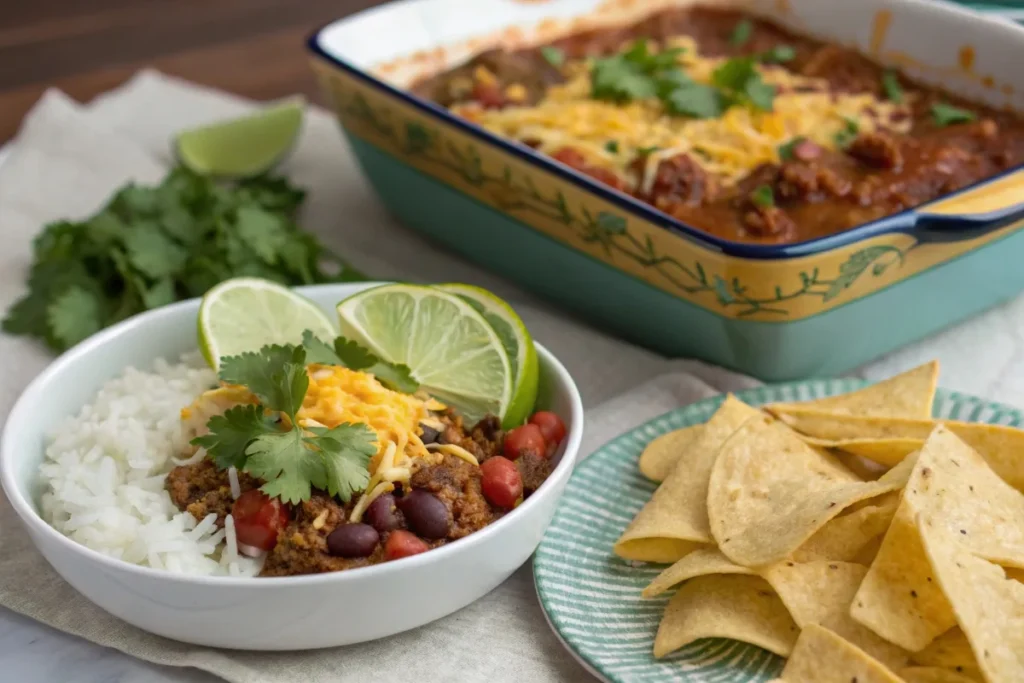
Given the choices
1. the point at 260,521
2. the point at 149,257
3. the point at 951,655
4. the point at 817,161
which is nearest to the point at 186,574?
the point at 260,521

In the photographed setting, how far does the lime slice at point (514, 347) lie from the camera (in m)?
2.49

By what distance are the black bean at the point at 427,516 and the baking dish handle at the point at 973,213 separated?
1.22 meters

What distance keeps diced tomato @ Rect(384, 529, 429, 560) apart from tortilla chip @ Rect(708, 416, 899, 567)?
1.73ft

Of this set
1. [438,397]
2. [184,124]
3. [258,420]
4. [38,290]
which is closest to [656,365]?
[438,397]

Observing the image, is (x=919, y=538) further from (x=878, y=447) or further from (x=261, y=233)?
(x=261, y=233)

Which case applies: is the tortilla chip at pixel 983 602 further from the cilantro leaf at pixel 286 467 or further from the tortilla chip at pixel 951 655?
the cilantro leaf at pixel 286 467

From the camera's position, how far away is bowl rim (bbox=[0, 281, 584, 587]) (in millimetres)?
1993

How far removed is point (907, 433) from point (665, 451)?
0.48 m

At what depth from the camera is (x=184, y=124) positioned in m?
4.41

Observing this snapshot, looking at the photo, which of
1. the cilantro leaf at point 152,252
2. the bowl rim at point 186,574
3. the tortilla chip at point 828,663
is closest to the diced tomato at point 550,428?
the bowl rim at point 186,574

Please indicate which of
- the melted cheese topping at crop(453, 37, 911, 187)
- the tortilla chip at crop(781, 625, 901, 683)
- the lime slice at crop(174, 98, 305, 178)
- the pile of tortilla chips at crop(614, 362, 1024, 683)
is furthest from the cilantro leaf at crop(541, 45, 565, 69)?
the tortilla chip at crop(781, 625, 901, 683)

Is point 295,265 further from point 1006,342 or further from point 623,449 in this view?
point 1006,342

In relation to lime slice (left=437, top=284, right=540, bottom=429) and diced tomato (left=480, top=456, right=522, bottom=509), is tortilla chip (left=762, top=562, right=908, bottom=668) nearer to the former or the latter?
diced tomato (left=480, top=456, right=522, bottom=509)

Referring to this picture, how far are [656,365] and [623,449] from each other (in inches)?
19.9
